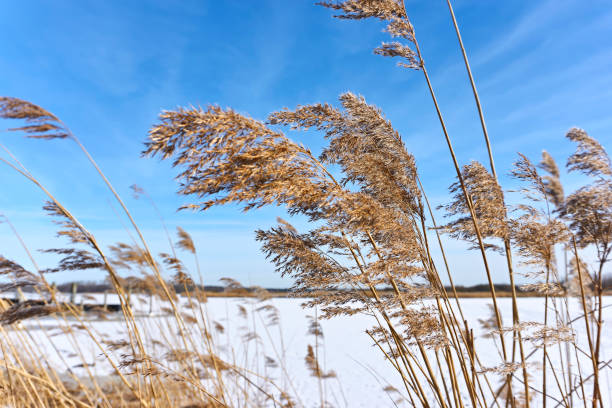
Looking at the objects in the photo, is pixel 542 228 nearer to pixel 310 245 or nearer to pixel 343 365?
pixel 310 245

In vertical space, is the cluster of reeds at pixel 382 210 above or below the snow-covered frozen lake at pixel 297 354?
above

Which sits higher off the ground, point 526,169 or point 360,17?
point 360,17

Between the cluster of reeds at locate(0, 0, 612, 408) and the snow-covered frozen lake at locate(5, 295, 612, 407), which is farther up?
the cluster of reeds at locate(0, 0, 612, 408)

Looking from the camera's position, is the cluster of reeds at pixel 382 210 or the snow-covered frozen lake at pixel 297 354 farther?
the snow-covered frozen lake at pixel 297 354

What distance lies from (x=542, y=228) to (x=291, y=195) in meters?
1.25

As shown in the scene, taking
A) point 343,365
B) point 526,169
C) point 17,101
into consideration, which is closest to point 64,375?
point 343,365

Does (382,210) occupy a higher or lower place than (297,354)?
higher

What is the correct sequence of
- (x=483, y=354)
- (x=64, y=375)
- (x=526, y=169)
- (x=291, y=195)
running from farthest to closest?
(x=483, y=354)
(x=64, y=375)
(x=526, y=169)
(x=291, y=195)

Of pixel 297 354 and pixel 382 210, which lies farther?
pixel 297 354

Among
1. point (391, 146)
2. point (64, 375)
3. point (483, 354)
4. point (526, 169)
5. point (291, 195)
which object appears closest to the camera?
point (291, 195)

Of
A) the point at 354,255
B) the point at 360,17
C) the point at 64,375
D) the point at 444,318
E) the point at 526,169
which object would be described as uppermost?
the point at 360,17

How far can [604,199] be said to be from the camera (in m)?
1.86

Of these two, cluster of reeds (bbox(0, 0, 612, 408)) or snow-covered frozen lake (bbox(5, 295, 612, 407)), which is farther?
snow-covered frozen lake (bbox(5, 295, 612, 407))

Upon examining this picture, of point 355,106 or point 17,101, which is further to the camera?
point 17,101
